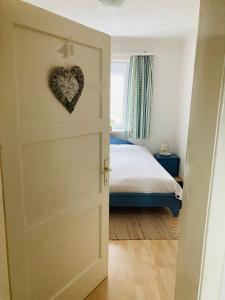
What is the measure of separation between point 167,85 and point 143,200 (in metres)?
2.77

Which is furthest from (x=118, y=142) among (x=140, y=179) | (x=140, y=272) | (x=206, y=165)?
(x=206, y=165)

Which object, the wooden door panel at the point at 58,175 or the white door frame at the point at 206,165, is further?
the wooden door panel at the point at 58,175

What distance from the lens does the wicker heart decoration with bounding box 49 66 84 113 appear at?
143 centimetres

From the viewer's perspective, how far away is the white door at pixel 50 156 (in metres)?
1.22

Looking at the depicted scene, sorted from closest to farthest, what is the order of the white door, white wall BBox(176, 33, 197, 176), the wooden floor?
1. the white door
2. the wooden floor
3. white wall BBox(176, 33, 197, 176)

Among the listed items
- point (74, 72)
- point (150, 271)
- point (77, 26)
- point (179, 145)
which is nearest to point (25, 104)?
point (74, 72)

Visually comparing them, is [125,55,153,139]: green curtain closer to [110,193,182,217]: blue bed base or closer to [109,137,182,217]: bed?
[109,137,182,217]: bed

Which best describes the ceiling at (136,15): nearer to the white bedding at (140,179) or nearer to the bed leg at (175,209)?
the white bedding at (140,179)

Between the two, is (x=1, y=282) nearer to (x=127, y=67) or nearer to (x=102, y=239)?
(x=102, y=239)

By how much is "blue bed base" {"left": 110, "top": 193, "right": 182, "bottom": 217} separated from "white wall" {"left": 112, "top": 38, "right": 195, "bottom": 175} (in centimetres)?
169

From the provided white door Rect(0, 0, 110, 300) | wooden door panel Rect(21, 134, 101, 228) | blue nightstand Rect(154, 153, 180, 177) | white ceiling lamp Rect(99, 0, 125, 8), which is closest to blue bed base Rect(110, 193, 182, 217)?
white door Rect(0, 0, 110, 300)

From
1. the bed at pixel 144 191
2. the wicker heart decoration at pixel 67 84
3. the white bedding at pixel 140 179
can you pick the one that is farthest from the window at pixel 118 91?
the wicker heart decoration at pixel 67 84

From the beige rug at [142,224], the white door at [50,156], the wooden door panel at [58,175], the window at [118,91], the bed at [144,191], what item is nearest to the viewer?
the white door at [50,156]

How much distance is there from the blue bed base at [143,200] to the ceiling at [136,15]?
88.1 inches
